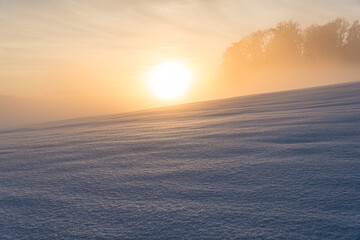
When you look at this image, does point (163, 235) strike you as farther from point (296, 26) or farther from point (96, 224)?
point (296, 26)

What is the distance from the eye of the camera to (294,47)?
19.4 m

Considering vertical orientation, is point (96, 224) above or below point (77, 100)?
below

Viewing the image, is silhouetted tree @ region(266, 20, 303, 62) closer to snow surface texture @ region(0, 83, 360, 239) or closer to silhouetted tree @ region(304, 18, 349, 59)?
silhouetted tree @ region(304, 18, 349, 59)

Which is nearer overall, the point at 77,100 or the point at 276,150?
the point at 276,150

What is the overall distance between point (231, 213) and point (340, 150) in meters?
0.67

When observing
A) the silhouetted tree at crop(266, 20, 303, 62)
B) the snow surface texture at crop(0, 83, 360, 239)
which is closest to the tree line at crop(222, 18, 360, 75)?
the silhouetted tree at crop(266, 20, 303, 62)

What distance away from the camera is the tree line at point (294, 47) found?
18.5 m

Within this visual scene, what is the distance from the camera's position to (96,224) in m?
0.67

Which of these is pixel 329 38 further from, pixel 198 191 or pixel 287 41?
pixel 198 191

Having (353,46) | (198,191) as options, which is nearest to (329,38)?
(353,46)

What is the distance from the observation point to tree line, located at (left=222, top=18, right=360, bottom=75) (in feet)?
60.7

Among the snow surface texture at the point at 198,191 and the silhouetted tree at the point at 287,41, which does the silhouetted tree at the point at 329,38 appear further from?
the snow surface texture at the point at 198,191

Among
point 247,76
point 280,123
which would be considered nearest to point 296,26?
point 247,76

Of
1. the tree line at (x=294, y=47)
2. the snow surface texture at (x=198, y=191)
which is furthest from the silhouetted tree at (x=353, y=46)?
the snow surface texture at (x=198, y=191)
